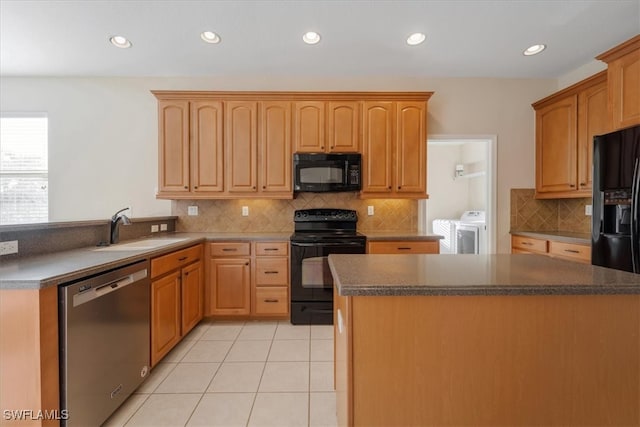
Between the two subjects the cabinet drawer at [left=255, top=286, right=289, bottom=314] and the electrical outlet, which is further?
the cabinet drawer at [left=255, top=286, right=289, bottom=314]

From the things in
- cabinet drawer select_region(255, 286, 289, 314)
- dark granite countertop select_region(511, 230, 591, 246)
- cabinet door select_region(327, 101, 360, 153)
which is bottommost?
cabinet drawer select_region(255, 286, 289, 314)

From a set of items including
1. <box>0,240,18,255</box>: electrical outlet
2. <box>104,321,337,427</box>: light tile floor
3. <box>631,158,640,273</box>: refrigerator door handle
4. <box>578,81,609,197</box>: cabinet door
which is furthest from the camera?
<box>578,81,609,197</box>: cabinet door

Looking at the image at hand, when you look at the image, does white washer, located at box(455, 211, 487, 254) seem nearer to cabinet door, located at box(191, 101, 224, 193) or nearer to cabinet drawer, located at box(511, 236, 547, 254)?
cabinet drawer, located at box(511, 236, 547, 254)

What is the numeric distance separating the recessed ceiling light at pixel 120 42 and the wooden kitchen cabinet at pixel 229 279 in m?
2.12

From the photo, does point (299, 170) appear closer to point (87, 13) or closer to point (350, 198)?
point (350, 198)

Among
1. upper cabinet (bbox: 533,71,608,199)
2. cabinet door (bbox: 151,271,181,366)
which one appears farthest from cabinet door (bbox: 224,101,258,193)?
upper cabinet (bbox: 533,71,608,199)

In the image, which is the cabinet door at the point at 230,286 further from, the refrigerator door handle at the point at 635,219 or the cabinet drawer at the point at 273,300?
the refrigerator door handle at the point at 635,219

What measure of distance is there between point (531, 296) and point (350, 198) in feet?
8.46

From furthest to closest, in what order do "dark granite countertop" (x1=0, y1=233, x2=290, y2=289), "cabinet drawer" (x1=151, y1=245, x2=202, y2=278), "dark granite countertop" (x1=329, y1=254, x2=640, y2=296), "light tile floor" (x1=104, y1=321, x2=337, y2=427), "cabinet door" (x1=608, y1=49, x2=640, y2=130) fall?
"cabinet door" (x1=608, y1=49, x2=640, y2=130) < "cabinet drawer" (x1=151, y1=245, x2=202, y2=278) < "light tile floor" (x1=104, y1=321, x2=337, y2=427) < "dark granite countertop" (x1=0, y1=233, x2=290, y2=289) < "dark granite countertop" (x1=329, y1=254, x2=640, y2=296)

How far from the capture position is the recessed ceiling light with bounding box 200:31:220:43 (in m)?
2.69

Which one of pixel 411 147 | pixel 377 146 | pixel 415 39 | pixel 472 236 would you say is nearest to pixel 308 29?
pixel 415 39

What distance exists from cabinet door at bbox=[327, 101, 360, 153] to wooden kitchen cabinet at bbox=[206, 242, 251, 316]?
1451 millimetres

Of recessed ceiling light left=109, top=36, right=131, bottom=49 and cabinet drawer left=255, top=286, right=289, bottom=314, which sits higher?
recessed ceiling light left=109, top=36, right=131, bottom=49

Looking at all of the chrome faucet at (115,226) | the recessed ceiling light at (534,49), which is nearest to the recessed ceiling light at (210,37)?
the chrome faucet at (115,226)
